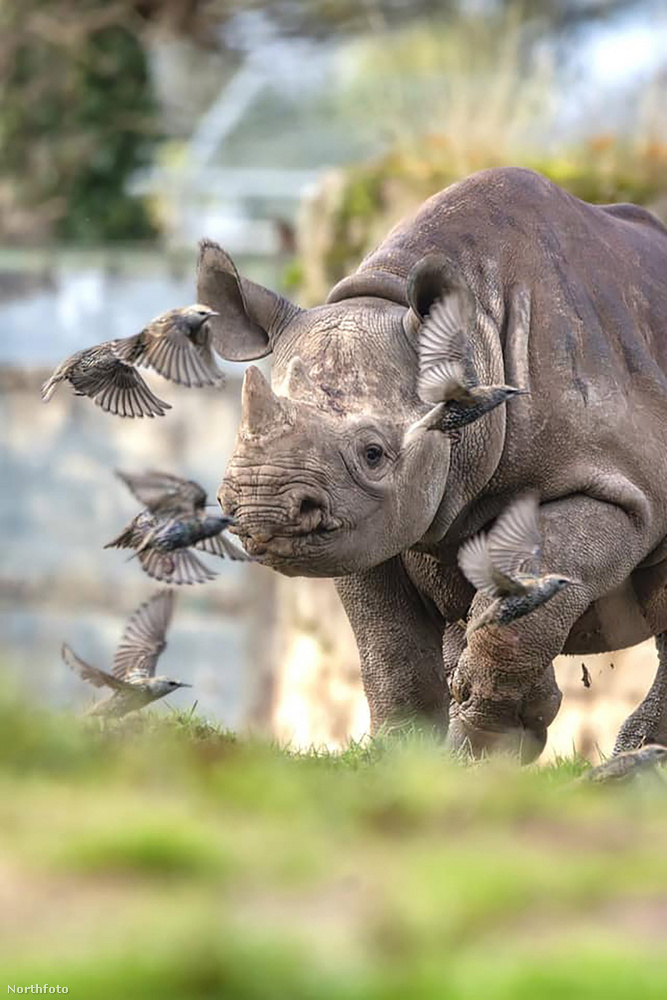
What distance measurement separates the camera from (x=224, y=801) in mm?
3869

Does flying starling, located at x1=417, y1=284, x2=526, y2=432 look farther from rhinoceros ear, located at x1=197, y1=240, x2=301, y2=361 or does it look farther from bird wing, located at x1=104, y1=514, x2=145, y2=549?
bird wing, located at x1=104, y1=514, x2=145, y2=549

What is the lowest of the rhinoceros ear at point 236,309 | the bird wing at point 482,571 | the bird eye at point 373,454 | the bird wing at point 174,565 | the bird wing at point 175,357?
the bird wing at point 482,571

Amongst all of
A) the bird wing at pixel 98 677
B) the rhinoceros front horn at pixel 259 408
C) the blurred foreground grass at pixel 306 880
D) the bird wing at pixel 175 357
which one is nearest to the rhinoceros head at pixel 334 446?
the rhinoceros front horn at pixel 259 408

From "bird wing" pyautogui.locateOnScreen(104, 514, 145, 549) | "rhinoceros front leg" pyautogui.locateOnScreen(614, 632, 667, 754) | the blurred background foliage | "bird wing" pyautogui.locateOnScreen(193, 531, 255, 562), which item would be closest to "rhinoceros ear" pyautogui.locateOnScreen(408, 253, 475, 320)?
"bird wing" pyautogui.locateOnScreen(193, 531, 255, 562)

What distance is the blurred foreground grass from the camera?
283cm

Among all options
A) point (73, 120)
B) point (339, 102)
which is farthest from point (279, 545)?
point (339, 102)

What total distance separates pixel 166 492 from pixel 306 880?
268 centimetres

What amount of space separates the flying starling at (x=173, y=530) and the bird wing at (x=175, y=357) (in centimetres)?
30

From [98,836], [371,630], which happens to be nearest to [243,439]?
[371,630]

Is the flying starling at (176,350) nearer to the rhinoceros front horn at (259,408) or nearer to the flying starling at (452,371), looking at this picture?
the rhinoceros front horn at (259,408)

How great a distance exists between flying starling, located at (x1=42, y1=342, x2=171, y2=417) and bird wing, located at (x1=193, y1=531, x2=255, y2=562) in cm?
51

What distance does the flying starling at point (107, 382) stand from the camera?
6.01 meters

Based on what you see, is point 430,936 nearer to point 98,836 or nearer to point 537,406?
point 98,836

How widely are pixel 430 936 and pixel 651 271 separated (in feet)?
13.7
